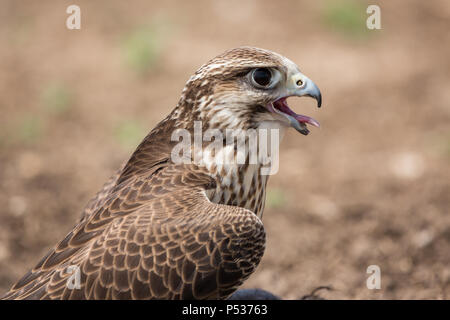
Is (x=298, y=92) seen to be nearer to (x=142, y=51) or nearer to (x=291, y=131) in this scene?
(x=291, y=131)

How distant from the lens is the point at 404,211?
5680mm

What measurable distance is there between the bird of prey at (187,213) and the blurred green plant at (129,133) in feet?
10.6

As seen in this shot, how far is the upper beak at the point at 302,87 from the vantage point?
11.5 ft

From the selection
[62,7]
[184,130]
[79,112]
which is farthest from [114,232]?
[62,7]

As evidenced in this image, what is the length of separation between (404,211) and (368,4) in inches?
173

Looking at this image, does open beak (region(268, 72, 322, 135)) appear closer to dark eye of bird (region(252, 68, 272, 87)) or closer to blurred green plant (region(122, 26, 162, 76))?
dark eye of bird (region(252, 68, 272, 87))

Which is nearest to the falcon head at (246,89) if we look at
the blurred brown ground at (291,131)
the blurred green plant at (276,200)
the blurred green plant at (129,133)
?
the blurred brown ground at (291,131)

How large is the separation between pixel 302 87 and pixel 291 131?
4020 millimetres

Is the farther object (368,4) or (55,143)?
(368,4)

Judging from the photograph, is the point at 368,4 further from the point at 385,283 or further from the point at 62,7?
the point at 385,283

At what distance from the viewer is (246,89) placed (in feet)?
11.5

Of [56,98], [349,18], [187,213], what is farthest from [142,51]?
[187,213]

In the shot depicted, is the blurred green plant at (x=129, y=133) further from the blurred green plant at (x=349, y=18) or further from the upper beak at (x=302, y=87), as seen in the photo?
the upper beak at (x=302, y=87)
